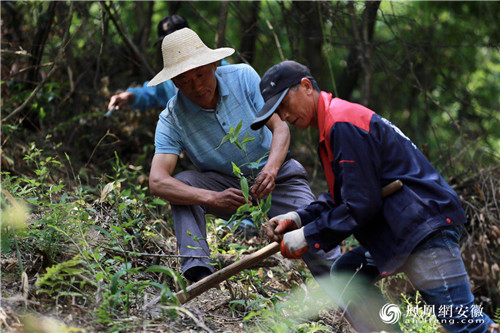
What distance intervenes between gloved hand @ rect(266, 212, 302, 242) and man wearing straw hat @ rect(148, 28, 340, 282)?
15.7 inches

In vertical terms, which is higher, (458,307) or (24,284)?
(24,284)

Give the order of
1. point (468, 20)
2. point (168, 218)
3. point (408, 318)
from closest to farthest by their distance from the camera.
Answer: point (408, 318) < point (168, 218) < point (468, 20)

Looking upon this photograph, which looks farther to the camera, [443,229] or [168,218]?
[168,218]

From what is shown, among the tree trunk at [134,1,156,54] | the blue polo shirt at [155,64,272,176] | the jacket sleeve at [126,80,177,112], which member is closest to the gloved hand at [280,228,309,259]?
the blue polo shirt at [155,64,272,176]

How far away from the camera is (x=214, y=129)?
3619 millimetres

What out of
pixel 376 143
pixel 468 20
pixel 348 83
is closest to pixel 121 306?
pixel 376 143

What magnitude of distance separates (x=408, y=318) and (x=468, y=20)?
5.86 m

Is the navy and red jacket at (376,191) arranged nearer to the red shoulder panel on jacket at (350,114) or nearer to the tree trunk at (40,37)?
the red shoulder panel on jacket at (350,114)

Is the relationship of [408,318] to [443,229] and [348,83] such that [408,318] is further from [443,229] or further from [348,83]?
[348,83]

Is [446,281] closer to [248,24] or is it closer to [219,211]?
[219,211]

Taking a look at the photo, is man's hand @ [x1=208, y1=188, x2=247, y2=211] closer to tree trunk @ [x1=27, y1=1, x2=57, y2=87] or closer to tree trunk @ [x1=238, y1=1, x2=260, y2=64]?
tree trunk @ [x1=238, y1=1, x2=260, y2=64]

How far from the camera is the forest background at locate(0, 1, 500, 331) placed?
2.85 metres

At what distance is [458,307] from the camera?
8.30ft

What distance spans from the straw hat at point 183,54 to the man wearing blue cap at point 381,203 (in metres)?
0.72
